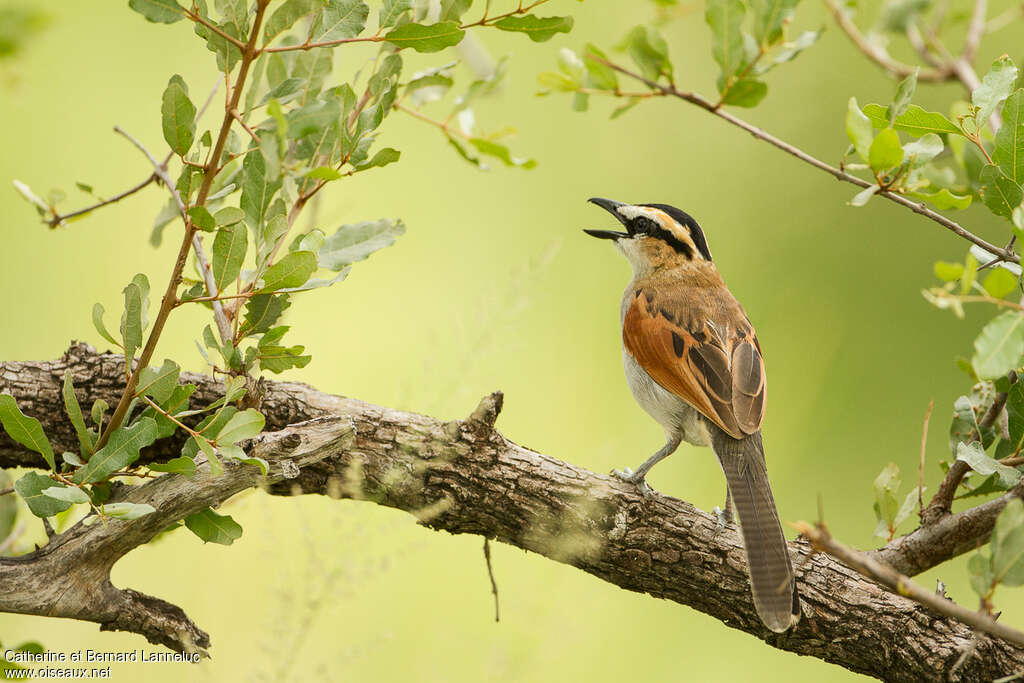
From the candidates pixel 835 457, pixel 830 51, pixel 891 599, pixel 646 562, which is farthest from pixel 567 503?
pixel 830 51

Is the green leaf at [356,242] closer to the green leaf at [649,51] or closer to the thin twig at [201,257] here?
the thin twig at [201,257]

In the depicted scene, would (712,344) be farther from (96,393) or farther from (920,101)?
(920,101)

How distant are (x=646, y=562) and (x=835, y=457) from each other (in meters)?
3.15

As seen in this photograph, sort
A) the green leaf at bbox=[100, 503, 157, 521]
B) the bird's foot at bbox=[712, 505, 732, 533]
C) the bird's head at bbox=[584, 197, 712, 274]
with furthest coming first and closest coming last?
the bird's head at bbox=[584, 197, 712, 274]
the bird's foot at bbox=[712, 505, 732, 533]
the green leaf at bbox=[100, 503, 157, 521]

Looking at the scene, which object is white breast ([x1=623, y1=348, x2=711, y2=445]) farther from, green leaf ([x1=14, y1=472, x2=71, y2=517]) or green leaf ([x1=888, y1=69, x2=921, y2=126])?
green leaf ([x1=14, y1=472, x2=71, y2=517])

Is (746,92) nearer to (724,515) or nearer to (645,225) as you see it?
(724,515)

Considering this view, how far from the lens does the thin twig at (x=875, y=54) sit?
3.03m

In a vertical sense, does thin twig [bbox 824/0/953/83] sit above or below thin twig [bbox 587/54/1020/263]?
above

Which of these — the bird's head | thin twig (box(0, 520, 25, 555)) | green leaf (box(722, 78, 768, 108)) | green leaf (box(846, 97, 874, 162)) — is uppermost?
the bird's head

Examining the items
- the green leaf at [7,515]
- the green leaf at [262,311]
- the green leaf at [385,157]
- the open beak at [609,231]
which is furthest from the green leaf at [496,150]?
the green leaf at [7,515]

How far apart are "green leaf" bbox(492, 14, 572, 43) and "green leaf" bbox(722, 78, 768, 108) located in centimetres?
49

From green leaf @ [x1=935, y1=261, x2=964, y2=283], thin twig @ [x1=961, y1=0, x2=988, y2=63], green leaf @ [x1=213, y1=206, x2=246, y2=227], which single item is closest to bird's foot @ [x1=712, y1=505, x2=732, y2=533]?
green leaf @ [x1=935, y1=261, x2=964, y2=283]

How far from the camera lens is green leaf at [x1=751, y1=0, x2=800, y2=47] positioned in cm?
221

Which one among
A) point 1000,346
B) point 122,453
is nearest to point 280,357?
point 122,453
